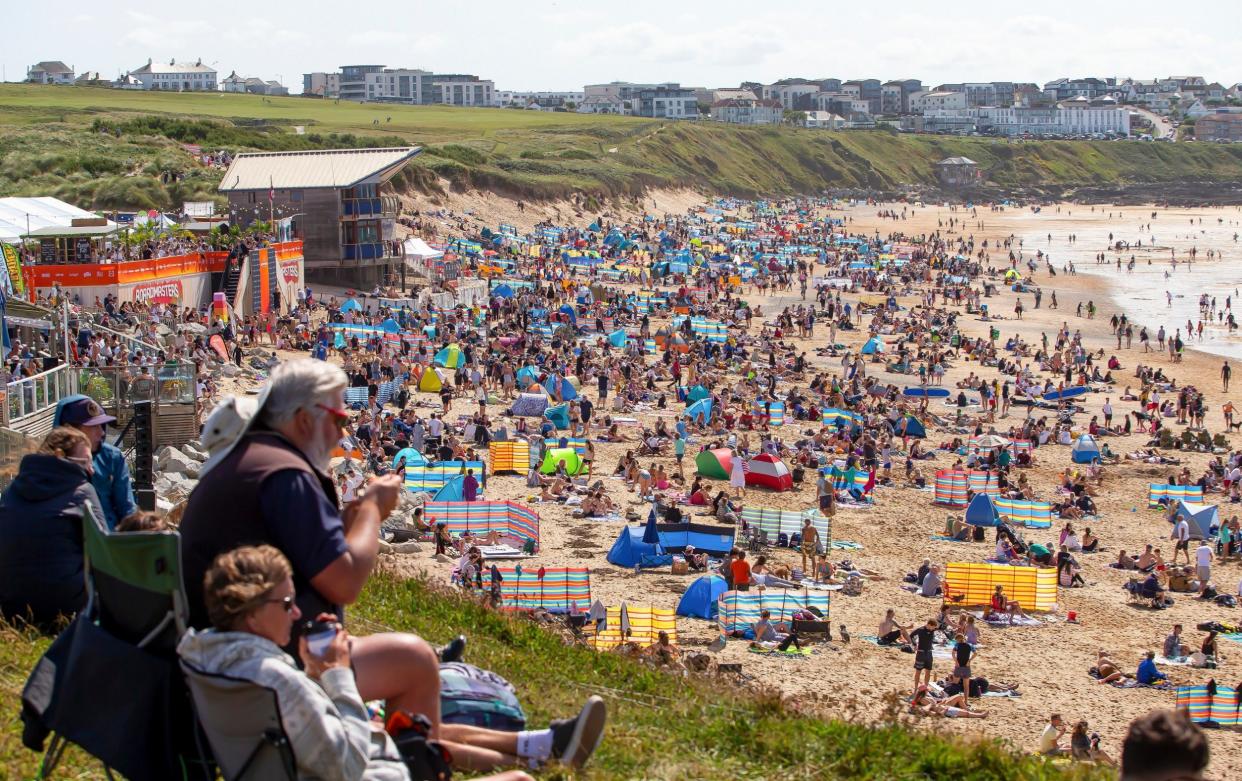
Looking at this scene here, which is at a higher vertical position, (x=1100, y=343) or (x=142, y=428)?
(x=142, y=428)

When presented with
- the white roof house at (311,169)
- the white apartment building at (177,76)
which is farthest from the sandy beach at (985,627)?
the white apartment building at (177,76)

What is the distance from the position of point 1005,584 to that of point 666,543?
4515mm

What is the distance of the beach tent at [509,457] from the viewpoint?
2247 cm

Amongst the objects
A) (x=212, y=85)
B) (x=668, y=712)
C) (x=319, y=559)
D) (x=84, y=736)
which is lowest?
(x=668, y=712)

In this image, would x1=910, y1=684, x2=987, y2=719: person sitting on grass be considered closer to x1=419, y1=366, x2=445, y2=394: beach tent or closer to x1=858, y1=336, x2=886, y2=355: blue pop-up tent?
x1=419, y1=366, x2=445, y2=394: beach tent

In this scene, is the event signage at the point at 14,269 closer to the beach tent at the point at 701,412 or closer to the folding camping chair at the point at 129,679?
the beach tent at the point at 701,412

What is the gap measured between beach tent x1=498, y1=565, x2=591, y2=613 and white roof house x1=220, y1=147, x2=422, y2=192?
85.3 feet

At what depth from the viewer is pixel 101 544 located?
12.1ft

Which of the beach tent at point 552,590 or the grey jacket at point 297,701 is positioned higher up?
the grey jacket at point 297,701

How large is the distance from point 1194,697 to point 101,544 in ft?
41.7

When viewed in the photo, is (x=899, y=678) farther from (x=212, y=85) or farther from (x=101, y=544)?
(x=212, y=85)

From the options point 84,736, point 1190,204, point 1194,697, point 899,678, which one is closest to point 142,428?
point 84,736

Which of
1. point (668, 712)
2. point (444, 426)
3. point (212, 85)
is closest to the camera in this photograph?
point (668, 712)

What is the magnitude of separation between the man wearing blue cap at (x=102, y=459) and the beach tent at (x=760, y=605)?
9988 millimetres
